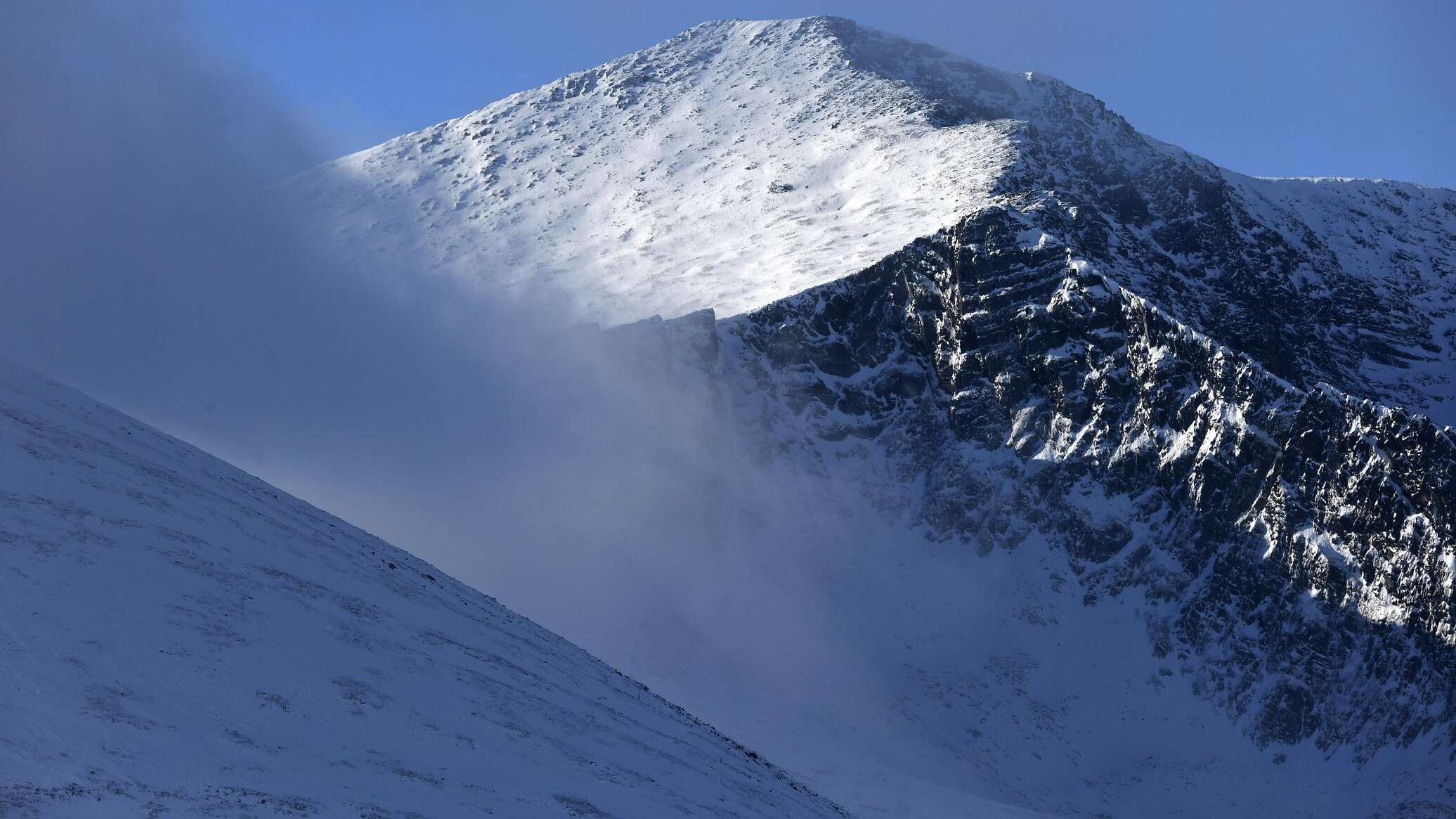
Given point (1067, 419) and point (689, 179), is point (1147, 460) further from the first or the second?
point (689, 179)

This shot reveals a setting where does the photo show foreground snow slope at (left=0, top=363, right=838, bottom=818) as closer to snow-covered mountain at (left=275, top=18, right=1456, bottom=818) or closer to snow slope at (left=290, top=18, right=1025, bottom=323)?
snow-covered mountain at (left=275, top=18, right=1456, bottom=818)

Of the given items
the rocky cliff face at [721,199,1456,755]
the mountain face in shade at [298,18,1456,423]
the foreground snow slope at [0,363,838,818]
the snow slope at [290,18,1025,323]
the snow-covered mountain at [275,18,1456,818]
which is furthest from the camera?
the snow slope at [290,18,1025,323]

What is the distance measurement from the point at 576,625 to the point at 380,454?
3481 centimetres

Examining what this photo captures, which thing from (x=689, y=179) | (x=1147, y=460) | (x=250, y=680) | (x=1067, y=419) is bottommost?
(x=250, y=680)

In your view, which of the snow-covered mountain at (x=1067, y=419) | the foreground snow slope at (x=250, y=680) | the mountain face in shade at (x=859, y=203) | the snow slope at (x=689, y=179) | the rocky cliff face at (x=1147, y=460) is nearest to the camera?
the foreground snow slope at (x=250, y=680)

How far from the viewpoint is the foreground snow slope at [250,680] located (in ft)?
45.7

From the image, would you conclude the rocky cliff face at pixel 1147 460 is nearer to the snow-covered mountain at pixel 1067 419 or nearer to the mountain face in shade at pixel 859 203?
the snow-covered mountain at pixel 1067 419

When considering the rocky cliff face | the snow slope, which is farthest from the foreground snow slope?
the snow slope

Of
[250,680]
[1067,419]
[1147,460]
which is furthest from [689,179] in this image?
[250,680]

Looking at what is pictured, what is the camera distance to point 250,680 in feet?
55.6

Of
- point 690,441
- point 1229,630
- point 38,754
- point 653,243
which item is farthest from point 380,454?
point 38,754

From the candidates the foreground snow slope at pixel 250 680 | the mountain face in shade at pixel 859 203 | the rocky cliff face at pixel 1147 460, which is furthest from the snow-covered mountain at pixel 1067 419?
the foreground snow slope at pixel 250 680

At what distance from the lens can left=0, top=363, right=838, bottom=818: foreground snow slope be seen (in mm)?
13938

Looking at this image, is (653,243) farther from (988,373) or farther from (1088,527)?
(1088,527)
